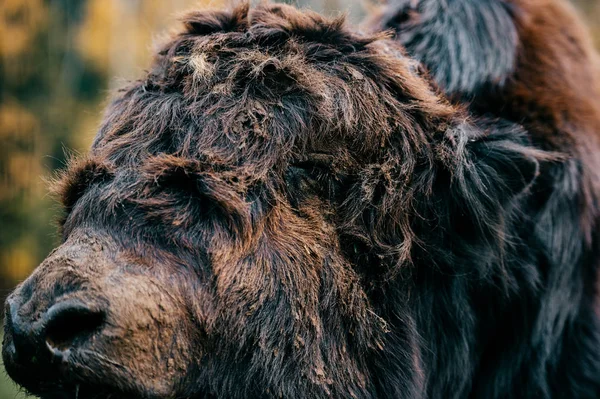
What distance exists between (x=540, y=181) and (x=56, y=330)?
8.03ft

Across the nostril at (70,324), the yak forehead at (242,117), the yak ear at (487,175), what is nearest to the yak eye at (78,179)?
the yak forehead at (242,117)

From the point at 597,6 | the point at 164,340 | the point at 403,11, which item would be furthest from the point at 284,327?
the point at 597,6

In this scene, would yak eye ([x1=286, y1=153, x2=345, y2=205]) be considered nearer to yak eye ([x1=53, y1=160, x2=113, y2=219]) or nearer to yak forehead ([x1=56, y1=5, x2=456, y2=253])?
yak forehead ([x1=56, y1=5, x2=456, y2=253])

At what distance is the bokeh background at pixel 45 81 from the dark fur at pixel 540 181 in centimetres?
1155

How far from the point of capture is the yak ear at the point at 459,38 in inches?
139

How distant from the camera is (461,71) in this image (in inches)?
139

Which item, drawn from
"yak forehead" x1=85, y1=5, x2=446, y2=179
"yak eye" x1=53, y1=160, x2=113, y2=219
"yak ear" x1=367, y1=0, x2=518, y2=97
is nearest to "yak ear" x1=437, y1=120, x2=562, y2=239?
"yak forehead" x1=85, y1=5, x2=446, y2=179

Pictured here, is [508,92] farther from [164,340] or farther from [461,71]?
[164,340]

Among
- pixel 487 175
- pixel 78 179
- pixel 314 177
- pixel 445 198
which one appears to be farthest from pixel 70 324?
pixel 487 175

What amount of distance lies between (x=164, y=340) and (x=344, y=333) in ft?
2.76

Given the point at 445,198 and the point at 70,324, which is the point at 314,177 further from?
the point at 70,324

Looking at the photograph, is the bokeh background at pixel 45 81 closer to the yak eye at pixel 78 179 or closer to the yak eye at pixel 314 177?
the yak eye at pixel 78 179

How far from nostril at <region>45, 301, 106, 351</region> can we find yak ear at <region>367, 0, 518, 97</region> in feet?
7.17

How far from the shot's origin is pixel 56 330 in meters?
2.14
